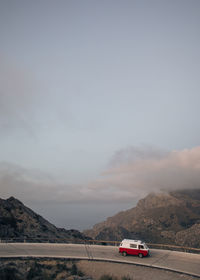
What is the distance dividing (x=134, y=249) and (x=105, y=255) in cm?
421

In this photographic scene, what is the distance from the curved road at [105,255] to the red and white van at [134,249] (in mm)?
614

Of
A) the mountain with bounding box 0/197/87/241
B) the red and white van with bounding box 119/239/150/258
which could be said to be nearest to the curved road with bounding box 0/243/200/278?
the red and white van with bounding box 119/239/150/258

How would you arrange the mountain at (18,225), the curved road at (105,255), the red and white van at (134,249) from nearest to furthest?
the curved road at (105,255)
the red and white van at (134,249)
the mountain at (18,225)

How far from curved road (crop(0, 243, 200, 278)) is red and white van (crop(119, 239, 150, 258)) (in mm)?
614

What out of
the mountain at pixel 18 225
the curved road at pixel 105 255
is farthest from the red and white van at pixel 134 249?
the mountain at pixel 18 225

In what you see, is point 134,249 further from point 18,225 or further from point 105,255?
point 18,225

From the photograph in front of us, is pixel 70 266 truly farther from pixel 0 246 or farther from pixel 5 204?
pixel 5 204

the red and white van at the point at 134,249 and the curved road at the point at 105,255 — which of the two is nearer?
the curved road at the point at 105,255

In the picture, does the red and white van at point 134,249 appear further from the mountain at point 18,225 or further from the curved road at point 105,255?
the mountain at point 18,225

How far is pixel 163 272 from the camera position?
2627cm

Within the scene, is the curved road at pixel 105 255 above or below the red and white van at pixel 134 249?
below

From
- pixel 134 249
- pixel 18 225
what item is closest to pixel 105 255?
pixel 134 249

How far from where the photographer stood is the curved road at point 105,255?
93.3 ft

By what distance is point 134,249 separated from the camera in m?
32.1
